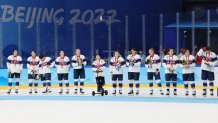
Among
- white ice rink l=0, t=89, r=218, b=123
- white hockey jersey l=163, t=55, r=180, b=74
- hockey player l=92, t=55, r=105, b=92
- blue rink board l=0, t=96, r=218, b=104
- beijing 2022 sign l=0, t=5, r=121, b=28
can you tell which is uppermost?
beijing 2022 sign l=0, t=5, r=121, b=28

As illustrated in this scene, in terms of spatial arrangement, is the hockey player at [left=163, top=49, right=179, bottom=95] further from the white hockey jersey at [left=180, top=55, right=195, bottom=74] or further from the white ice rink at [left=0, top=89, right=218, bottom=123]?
the white ice rink at [left=0, top=89, right=218, bottom=123]

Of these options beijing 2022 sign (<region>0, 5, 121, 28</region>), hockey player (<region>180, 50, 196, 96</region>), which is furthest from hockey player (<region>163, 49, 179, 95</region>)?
beijing 2022 sign (<region>0, 5, 121, 28</region>)

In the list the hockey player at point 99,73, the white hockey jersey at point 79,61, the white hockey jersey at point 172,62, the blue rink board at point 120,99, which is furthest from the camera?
the white hockey jersey at point 79,61

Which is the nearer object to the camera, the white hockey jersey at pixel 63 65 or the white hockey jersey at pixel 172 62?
the white hockey jersey at pixel 172 62

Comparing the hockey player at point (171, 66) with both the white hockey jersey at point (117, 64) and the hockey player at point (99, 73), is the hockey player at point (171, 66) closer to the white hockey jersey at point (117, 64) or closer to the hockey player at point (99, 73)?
the white hockey jersey at point (117, 64)

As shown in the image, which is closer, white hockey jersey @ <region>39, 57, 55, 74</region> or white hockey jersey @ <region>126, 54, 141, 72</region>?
white hockey jersey @ <region>126, 54, 141, 72</region>

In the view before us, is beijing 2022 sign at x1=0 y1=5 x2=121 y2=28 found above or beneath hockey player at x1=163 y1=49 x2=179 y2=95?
above

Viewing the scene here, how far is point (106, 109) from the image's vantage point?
11453 mm

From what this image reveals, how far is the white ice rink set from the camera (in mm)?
9695

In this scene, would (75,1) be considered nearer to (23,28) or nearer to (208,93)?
(23,28)

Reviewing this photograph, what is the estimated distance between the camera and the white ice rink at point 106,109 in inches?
382

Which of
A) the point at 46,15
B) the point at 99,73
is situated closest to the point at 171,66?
the point at 99,73

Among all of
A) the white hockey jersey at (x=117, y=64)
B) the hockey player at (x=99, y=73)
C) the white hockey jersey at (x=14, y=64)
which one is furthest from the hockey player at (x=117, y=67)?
the white hockey jersey at (x=14, y=64)

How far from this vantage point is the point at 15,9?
2295cm
